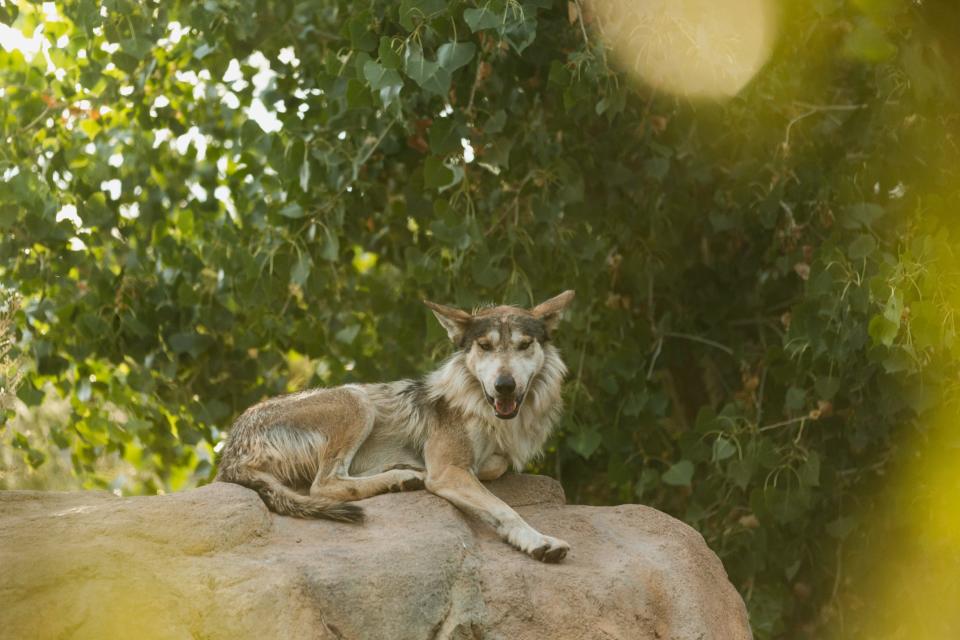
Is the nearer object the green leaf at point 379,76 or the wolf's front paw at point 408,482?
the wolf's front paw at point 408,482

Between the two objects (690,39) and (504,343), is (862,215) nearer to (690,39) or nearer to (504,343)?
(690,39)

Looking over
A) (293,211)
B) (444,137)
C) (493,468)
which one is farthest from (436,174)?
(493,468)

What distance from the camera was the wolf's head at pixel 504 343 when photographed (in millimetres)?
6613

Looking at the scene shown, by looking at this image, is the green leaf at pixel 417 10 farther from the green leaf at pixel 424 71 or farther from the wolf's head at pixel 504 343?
the wolf's head at pixel 504 343

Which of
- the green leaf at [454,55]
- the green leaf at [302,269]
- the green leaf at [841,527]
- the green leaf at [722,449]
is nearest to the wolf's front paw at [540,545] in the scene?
the green leaf at [722,449]

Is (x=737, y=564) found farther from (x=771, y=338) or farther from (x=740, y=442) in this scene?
(x=771, y=338)

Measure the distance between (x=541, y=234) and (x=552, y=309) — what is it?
2070mm

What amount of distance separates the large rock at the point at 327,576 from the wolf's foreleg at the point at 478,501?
0.23 ft

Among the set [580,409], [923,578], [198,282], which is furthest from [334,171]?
[923,578]

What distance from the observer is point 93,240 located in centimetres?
918

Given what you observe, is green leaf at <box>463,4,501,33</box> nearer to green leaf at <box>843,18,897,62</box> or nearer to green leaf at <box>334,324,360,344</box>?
green leaf at <box>843,18,897,62</box>

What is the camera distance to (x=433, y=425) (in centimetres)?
694

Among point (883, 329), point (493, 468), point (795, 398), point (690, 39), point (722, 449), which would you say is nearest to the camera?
point (883, 329)

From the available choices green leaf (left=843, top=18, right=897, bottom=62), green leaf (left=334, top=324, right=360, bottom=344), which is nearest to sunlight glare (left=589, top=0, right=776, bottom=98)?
green leaf (left=843, top=18, right=897, bottom=62)
